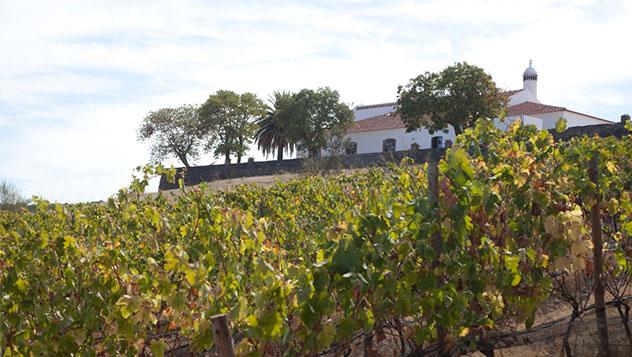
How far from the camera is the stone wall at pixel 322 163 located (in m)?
23.9

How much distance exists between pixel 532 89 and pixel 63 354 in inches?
1535

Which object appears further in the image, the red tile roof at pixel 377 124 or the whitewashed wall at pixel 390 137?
the red tile roof at pixel 377 124

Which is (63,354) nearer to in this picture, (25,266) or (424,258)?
(25,266)

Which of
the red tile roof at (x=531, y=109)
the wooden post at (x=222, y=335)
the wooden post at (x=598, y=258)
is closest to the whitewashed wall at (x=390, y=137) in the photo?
the red tile roof at (x=531, y=109)

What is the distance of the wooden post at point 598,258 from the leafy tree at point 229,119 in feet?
119

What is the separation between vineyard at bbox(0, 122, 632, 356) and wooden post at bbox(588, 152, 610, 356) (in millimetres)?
31

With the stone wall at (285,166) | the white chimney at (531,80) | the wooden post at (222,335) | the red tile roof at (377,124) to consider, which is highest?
the white chimney at (531,80)

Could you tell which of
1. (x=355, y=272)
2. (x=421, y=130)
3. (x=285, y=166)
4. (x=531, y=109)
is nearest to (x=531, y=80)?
(x=531, y=109)

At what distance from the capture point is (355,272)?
305cm

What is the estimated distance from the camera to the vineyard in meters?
3.09

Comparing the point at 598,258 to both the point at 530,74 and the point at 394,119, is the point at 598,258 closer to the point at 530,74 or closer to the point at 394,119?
the point at 394,119

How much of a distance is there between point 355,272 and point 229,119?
38.3m

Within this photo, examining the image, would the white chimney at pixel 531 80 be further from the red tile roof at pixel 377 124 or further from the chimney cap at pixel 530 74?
the red tile roof at pixel 377 124

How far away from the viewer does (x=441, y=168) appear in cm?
362
